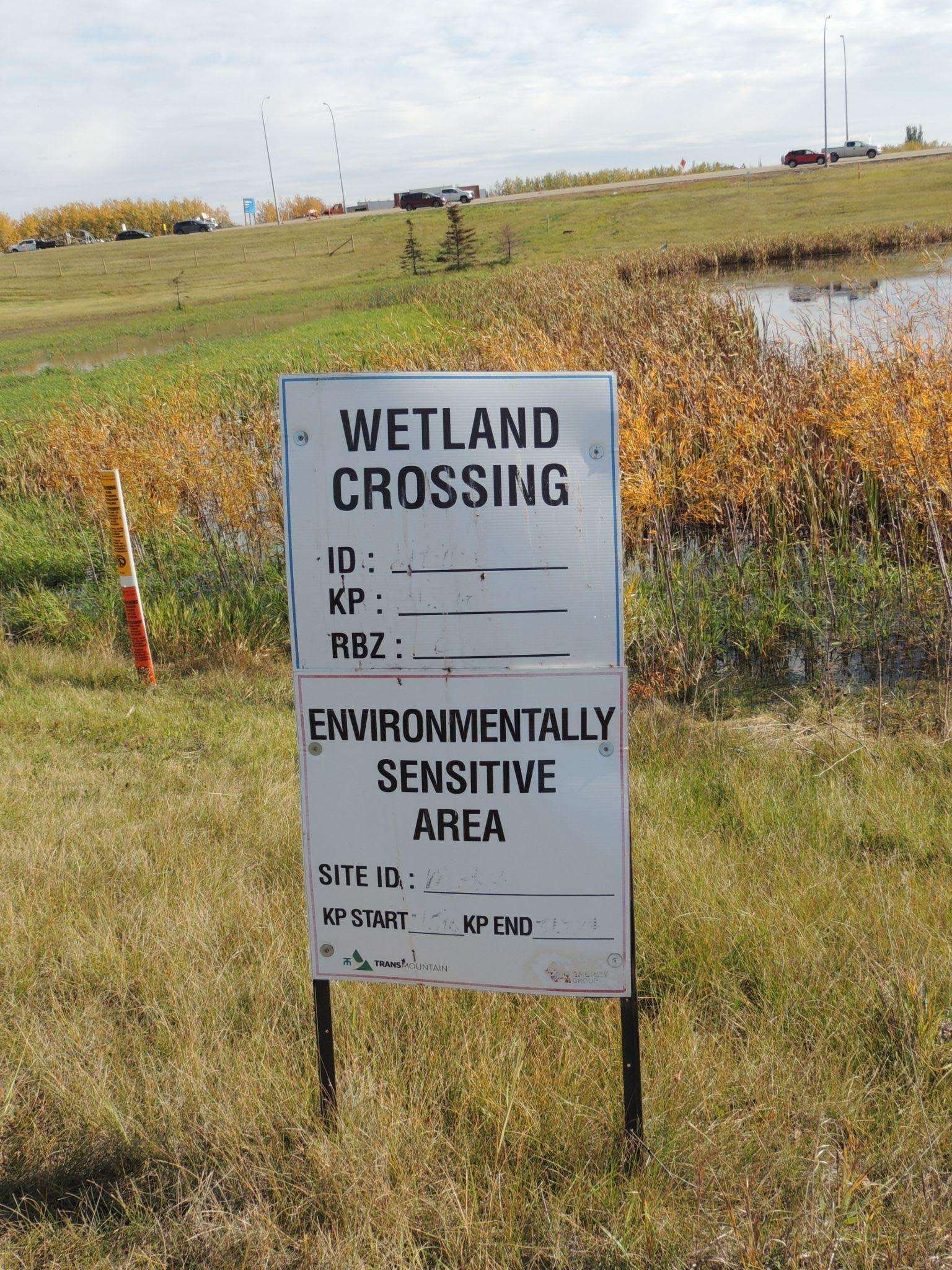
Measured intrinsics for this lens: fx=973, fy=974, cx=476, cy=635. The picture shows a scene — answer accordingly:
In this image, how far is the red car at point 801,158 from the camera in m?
77.9

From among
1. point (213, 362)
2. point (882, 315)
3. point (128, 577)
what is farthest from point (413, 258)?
point (128, 577)

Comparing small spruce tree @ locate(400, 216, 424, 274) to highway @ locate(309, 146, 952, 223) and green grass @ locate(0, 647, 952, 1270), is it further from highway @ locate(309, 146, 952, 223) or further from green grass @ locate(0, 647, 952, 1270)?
green grass @ locate(0, 647, 952, 1270)

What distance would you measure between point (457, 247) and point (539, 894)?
181 feet

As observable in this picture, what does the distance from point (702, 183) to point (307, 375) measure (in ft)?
261

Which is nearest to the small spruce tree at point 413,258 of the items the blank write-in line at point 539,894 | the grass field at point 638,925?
the grass field at point 638,925

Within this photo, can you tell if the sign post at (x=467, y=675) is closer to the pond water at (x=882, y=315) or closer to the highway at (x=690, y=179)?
the pond water at (x=882, y=315)

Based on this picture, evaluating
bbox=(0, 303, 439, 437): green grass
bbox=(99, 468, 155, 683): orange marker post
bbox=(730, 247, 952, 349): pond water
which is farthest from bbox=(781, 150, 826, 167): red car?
bbox=(99, 468, 155, 683): orange marker post

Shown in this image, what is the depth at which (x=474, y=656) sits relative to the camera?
2328 millimetres

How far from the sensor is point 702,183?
72.7 m

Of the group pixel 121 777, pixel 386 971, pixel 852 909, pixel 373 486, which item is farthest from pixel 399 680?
pixel 121 777

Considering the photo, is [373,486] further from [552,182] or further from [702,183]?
[552,182]

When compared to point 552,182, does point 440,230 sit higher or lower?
lower

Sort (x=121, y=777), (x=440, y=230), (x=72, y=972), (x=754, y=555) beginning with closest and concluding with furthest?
(x=72, y=972) → (x=121, y=777) → (x=754, y=555) → (x=440, y=230)

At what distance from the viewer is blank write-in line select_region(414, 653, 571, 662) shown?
2309 mm
